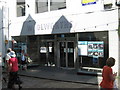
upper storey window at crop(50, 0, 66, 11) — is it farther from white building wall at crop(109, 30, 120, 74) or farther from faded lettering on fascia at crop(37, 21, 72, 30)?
white building wall at crop(109, 30, 120, 74)

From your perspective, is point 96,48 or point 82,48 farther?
point 82,48

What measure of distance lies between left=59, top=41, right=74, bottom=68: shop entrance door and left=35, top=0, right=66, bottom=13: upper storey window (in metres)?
2.82

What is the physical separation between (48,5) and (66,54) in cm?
406

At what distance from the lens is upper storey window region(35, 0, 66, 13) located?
14.4 metres

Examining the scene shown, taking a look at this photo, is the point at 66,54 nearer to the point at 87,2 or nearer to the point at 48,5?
the point at 48,5

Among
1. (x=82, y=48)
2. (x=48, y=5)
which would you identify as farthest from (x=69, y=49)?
(x=48, y=5)

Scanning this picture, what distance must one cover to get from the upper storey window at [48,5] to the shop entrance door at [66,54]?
282 centimetres

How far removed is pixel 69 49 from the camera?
1509 cm

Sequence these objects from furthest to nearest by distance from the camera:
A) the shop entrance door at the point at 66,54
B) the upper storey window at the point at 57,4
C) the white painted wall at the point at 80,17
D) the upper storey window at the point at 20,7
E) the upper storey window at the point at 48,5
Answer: the upper storey window at the point at 20,7 → the shop entrance door at the point at 66,54 → the upper storey window at the point at 48,5 → the upper storey window at the point at 57,4 → the white painted wall at the point at 80,17

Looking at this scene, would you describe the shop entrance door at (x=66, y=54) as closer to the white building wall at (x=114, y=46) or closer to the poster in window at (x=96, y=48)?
the poster in window at (x=96, y=48)

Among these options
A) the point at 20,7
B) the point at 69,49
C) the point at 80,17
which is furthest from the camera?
the point at 20,7

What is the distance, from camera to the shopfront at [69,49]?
1209 centimetres

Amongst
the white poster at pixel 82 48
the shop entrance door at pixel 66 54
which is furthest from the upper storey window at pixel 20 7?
the white poster at pixel 82 48

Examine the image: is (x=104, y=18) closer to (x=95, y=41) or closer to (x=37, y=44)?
(x=95, y=41)
